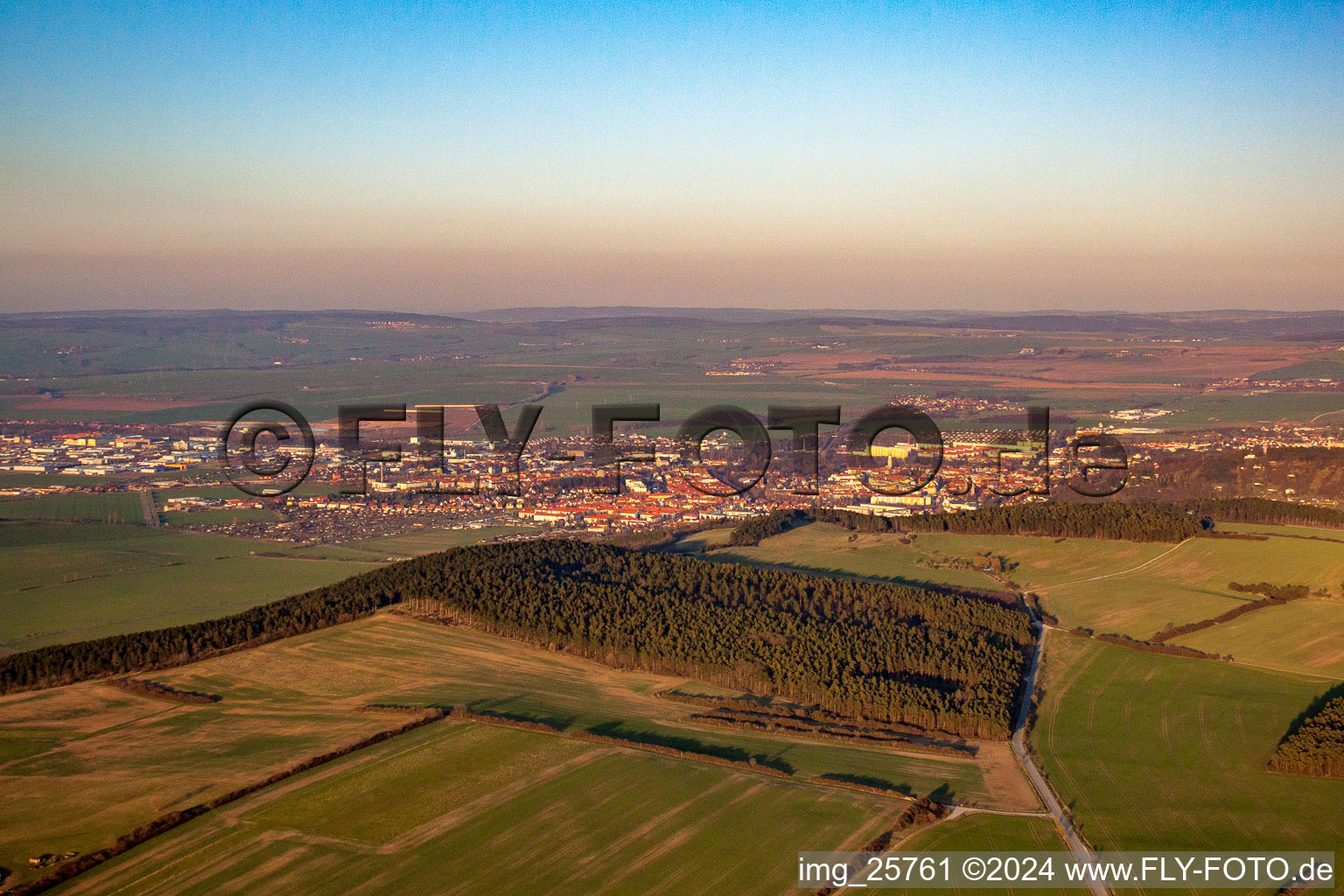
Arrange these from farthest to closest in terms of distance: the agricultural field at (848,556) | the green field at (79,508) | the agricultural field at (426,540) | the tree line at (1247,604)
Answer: the green field at (79,508) → the agricultural field at (426,540) → the agricultural field at (848,556) → the tree line at (1247,604)

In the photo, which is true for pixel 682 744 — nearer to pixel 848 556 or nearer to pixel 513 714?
pixel 513 714

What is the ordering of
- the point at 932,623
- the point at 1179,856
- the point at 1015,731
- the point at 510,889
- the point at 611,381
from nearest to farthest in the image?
the point at 510,889 → the point at 1179,856 → the point at 1015,731 → the point at 932,623 → the point at 611,381

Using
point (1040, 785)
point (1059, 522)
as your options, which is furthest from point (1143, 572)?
point (1040, 785)

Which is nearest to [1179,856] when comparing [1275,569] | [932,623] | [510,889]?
[510,889]

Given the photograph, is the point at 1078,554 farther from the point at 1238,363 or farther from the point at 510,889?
the point at 1238,363

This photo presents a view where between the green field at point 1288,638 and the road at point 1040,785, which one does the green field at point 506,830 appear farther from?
the green field at point 1288,638

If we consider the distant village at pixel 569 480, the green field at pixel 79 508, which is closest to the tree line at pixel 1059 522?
the distant village at pixel 569 480
